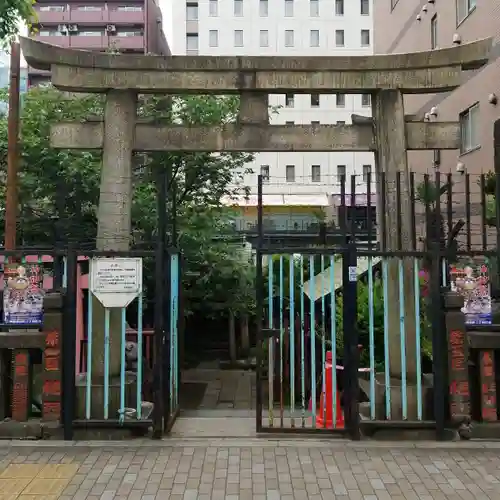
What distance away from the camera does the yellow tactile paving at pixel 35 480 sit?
4.84 meters

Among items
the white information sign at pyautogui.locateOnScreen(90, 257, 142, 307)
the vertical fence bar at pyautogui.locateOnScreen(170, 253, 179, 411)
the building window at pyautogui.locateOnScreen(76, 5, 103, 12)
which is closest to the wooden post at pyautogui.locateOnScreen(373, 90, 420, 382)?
the vertical fence bar at pyautogui.locateOnScreen(170, 253, 179, 411)

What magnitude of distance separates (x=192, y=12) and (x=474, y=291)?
141 feet

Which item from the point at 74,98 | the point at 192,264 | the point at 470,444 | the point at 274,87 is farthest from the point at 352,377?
the point at 74,98

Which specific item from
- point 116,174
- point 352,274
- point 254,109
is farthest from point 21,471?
point 254,109

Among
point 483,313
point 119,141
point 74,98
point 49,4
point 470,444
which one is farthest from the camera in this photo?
point 49,4

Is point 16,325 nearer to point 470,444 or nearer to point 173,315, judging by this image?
point 173,315

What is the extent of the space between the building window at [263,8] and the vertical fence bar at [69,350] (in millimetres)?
42132

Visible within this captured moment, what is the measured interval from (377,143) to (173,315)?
3410mm

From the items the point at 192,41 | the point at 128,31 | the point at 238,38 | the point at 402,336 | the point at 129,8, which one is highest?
the point at 129,8

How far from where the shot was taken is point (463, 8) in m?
17.1

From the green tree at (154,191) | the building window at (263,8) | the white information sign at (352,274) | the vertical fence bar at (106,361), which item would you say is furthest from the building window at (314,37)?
the vertical fence bar at (106,361)

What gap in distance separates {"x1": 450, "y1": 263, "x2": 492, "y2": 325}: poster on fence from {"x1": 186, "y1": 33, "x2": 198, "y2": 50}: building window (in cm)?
4157

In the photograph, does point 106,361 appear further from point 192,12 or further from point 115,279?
point 192,12

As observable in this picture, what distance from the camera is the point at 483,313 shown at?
21.2ft
